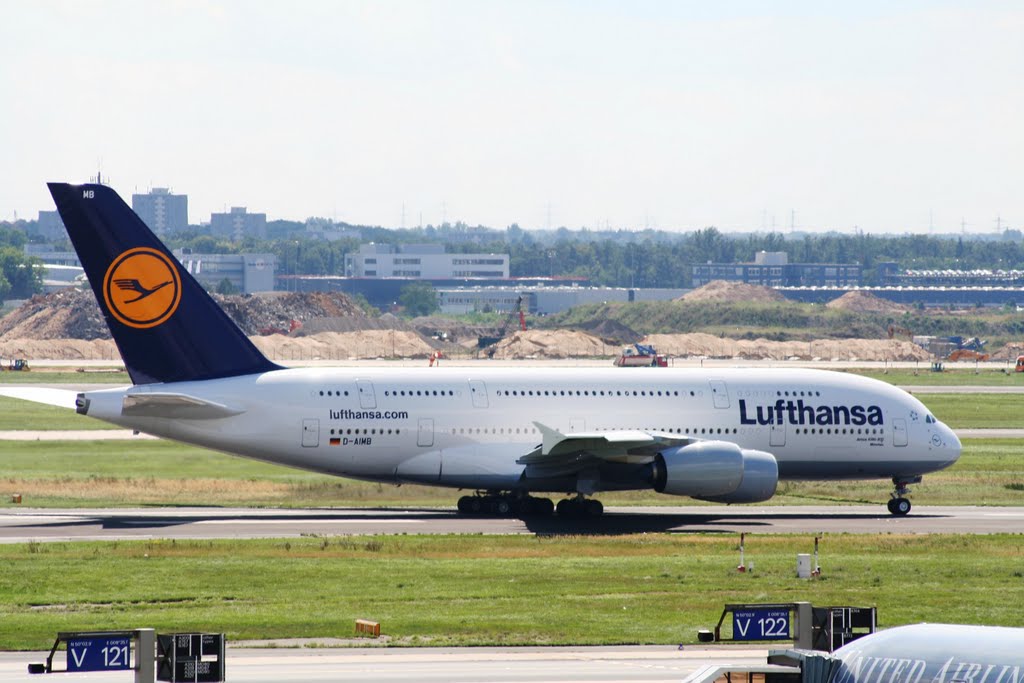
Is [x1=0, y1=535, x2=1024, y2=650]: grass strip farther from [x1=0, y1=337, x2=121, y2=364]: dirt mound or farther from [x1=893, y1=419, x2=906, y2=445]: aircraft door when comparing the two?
[x1=0, y1=337, x2=121, y2=364]: dirt mound

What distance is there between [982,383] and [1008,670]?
11044 cm

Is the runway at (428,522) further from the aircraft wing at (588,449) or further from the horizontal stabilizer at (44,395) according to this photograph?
the horizontal stabilizer at (44,395)

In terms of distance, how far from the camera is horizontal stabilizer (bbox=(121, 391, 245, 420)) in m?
43.5

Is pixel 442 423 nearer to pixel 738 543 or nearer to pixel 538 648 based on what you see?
pixel 738 543

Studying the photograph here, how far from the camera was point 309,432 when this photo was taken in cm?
4550

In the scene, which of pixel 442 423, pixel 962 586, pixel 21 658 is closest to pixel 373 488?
pixel 442 423

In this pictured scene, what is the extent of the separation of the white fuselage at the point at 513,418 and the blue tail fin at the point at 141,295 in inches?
27.4

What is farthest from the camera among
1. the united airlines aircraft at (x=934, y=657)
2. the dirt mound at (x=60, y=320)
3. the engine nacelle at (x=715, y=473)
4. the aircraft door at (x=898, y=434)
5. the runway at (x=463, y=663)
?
the dirt mound at (x=60, y=320)

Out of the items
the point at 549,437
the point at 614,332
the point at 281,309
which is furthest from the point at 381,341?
the point at 549,437

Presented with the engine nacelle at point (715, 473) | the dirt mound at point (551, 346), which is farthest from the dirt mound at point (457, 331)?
the engine nacelle at point (715, 473)

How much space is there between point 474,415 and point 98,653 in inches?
1193

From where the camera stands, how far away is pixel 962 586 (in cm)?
3366

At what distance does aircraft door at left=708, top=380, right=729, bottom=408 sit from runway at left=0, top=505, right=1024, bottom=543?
11.1ft

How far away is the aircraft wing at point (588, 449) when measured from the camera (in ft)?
144
